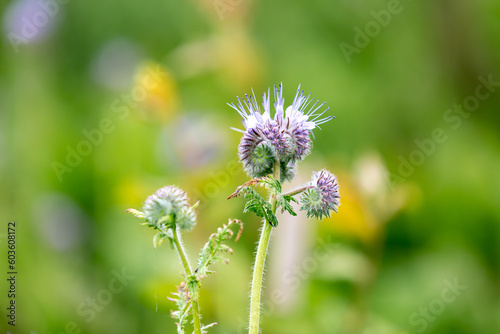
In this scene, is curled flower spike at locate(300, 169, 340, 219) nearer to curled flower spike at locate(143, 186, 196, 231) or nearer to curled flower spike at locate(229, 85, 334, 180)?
curled flower spike at locate(229, 85, 334, 180)

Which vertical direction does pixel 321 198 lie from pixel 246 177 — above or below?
below

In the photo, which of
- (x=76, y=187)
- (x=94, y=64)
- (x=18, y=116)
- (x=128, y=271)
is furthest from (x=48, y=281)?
(x=94, y=64)

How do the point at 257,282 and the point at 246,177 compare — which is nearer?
the point at 257,282

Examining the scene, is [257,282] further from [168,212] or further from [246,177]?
[246,177]

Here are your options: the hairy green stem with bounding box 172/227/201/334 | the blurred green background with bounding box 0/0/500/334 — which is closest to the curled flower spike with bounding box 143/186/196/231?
the hairy green stem with bounding box 172/227/201/334

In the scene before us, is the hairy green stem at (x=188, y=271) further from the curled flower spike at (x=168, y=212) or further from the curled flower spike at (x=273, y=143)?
the curled flower spike at (x=273, y=143)

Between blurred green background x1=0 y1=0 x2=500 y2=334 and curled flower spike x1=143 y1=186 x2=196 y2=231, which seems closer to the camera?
curled flower spike x1=143 y1=186 x2=196 y2=231

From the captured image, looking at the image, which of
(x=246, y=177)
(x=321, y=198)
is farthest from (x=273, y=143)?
(x=246, y=177)

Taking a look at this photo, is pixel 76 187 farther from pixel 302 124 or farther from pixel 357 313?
pixel 302 124
